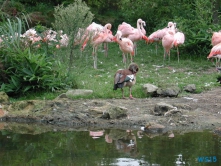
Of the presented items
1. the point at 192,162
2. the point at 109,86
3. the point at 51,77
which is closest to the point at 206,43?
the point at 109,86

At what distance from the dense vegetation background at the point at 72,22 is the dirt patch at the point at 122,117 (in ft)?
4.00

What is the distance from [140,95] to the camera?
31.9 ft

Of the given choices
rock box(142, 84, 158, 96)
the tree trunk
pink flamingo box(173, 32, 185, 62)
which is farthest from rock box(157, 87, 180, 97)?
the tree trunk

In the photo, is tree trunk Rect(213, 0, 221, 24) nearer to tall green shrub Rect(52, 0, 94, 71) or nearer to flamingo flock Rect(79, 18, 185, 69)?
flamingo flock Rect(79, 18, 185, 69)

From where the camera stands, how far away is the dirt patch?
7836mm

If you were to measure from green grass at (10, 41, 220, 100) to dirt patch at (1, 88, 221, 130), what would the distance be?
88 centimetres

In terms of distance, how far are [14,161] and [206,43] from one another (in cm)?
935

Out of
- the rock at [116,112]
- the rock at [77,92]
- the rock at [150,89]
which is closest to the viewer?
the rock at [116,112]

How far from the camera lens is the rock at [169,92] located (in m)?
9.55

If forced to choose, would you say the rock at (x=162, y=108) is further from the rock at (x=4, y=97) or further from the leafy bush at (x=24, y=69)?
the rock at (x=4, y=97)

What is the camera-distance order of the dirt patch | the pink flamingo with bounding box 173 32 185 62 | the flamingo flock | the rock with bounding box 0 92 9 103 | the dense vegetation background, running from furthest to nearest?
the pink flamingo with bounding box 173 32 185 62 < the flamingo flock < the dense vegetation background < the rock with bounding box 0 92 9 103 < the dirt patch

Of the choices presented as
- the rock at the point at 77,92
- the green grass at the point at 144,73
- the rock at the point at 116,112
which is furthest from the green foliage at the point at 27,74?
the rock at the point at 116,112

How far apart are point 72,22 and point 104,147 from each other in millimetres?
4291

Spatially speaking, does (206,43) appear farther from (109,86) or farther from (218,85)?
(109,86)
